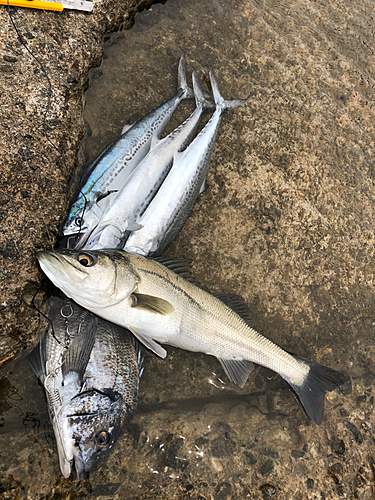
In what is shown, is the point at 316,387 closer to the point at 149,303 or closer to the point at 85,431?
the point at 149,303

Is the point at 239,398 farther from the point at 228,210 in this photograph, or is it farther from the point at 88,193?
the point at 88,193

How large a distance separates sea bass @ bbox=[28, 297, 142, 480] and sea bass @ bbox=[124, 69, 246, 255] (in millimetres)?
717

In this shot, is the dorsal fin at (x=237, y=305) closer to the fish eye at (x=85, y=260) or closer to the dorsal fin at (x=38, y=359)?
the fish eye at (x=85, y=260)

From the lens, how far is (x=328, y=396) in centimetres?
335

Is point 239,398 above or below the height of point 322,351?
below

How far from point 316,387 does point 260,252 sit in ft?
4.29

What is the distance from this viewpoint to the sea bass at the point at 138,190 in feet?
9.73

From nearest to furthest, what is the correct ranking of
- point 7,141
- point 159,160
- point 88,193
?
point 7,141 < point 88,193 < point 159,160

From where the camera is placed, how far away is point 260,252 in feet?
11.7

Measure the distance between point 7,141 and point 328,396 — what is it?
3475 mm

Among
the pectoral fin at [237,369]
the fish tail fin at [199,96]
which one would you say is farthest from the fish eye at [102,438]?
the fish tail fin at [199,96]

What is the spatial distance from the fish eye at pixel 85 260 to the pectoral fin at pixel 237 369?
1.32 metres

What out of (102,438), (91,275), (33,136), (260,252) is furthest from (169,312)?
(33,136)

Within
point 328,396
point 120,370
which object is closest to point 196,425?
point 120,370
